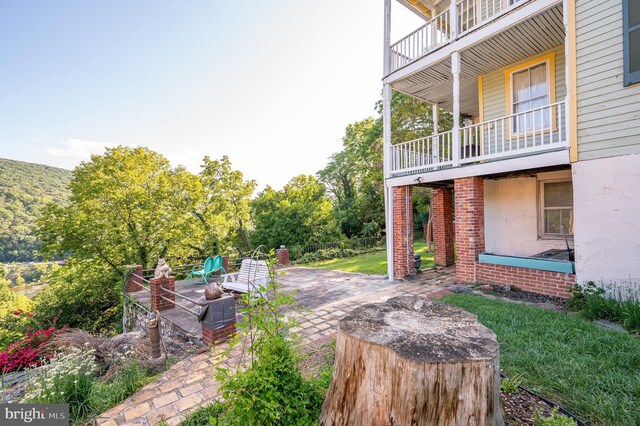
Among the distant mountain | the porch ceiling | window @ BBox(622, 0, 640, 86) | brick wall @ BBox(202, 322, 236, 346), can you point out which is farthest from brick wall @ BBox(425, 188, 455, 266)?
the distant mountain

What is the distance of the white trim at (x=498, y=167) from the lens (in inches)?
199

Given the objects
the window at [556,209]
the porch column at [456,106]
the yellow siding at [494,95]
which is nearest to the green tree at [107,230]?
the porch column at [456,106]

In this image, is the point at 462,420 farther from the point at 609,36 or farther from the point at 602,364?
the point at 609,36

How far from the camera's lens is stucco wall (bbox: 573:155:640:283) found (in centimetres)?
420

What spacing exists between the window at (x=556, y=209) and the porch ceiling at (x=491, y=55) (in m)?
3.22

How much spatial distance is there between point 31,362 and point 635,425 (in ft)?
28.5

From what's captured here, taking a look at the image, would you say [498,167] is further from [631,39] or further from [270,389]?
[270,389]

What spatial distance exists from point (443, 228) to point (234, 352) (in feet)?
25.6

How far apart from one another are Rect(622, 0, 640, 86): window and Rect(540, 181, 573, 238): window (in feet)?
9.07

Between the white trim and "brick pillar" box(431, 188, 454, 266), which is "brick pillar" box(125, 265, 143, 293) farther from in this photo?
"brick pillar" box(431, 188, 454, 266)

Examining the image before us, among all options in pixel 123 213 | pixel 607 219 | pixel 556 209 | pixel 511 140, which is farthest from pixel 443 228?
pixel 123 213

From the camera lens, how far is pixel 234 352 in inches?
147

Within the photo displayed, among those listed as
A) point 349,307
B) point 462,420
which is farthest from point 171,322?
point 462,420

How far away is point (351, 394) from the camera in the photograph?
161cm
